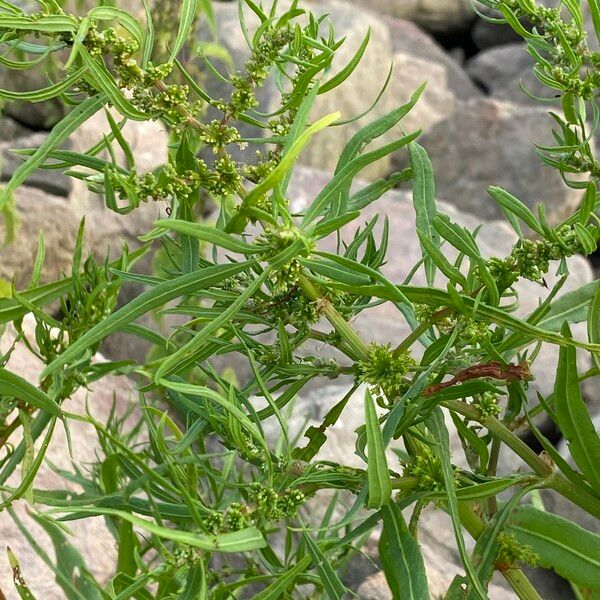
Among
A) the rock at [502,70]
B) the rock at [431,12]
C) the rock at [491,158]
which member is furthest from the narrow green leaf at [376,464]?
the rock at [431,12]

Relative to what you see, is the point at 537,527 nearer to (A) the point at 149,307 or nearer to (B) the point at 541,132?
(A) the point at 149,307

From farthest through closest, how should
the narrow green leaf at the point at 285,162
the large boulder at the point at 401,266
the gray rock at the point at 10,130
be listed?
the gray rock at the point at 10,130 → the large boulder at the point at 401,266 → the narrow green leaf at the point at 285,162

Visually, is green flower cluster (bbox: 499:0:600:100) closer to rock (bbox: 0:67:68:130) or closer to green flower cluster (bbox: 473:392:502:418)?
green flower cluster (bbox: 473:392:502:418)

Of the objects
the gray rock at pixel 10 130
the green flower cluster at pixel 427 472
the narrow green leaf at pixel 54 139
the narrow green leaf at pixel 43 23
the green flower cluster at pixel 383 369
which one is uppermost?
the gray rock at pixel 10 130

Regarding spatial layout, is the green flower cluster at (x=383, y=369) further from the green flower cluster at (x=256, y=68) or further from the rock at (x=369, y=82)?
the rock at (x=369, y=82)

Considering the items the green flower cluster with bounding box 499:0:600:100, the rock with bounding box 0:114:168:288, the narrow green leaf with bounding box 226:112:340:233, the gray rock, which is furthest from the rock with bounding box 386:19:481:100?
the narrow green leaf with bounding box 226:112:340:233

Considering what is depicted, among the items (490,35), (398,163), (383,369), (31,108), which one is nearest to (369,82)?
(398,163)

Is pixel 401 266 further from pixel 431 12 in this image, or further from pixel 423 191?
pixel 431 12
